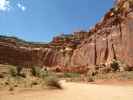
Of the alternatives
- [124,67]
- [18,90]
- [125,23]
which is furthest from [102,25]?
[18,90]

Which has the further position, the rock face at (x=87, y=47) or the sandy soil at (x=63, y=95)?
the rock face at (x=87, y=47)

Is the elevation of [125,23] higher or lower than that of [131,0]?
lower

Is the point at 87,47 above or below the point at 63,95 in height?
above

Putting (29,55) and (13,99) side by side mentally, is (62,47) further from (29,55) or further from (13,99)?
(13,99)

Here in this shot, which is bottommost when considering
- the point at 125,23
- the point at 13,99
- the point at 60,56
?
the point at 13,99

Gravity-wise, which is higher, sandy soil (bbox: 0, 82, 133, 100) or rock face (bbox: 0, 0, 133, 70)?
rock face (bbox: 0, 0, 133, 70)

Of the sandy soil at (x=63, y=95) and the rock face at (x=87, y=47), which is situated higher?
the rock face at (x=87, y=47)

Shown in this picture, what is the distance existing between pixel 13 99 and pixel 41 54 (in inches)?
2711

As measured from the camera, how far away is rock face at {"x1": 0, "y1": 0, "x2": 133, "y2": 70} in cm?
4720

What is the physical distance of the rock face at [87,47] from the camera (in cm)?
4720

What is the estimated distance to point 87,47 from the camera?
6231 centimetres

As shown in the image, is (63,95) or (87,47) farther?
(87,47)

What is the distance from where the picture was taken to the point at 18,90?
1173cm

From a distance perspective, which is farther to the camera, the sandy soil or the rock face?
the rock face
